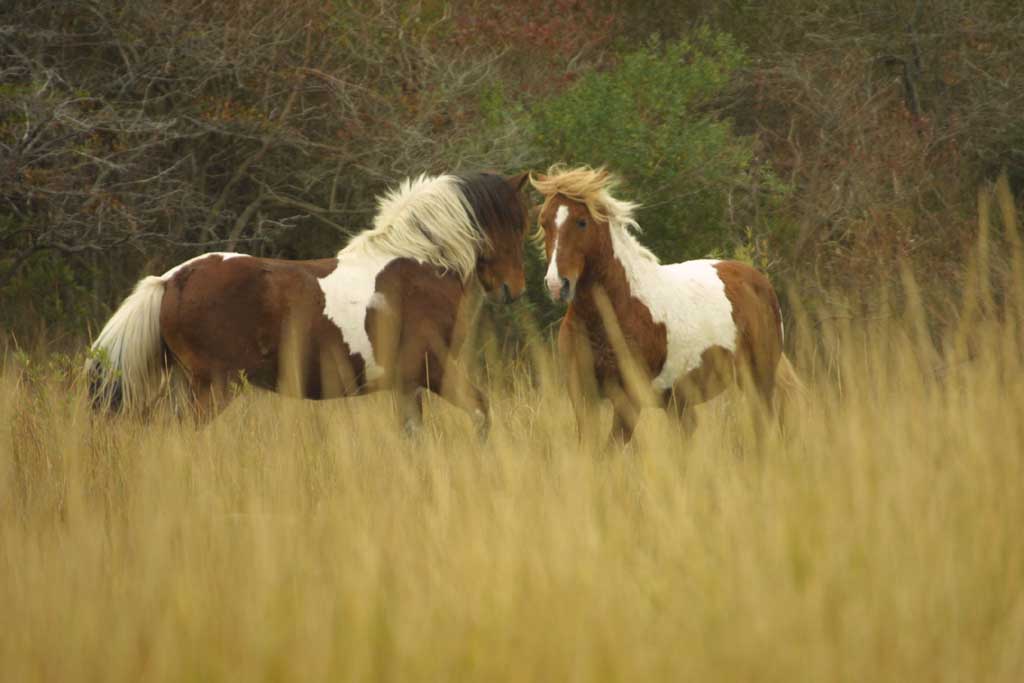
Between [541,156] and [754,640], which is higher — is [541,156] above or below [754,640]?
above

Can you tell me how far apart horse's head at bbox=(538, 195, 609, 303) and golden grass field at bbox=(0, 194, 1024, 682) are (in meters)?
1.25

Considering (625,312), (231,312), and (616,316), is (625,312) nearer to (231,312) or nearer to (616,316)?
(616,316)

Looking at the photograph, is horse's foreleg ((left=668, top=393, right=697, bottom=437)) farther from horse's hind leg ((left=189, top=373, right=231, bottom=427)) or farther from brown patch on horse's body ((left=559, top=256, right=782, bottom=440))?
horse's hind leg ((left=189, top=373, right=231, bottom=427))

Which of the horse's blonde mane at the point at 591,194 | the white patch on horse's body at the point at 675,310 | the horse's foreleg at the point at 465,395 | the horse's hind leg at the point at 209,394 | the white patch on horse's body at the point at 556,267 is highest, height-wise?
the horse's blonde mane at the point at 591,194

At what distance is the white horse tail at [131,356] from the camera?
5707mm

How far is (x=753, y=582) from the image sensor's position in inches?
106

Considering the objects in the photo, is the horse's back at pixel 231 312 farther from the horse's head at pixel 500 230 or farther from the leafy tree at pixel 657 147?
the leafy tree at pixel 657 147

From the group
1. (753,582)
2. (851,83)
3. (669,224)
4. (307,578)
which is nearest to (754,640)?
(753,582)

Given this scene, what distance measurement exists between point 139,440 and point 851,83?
1040 centimetres

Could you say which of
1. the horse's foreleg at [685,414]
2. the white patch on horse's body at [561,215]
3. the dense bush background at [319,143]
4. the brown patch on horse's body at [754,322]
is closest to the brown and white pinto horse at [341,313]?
the horse's foreleg at [685,414]

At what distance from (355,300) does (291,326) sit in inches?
15.9

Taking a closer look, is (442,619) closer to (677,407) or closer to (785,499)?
(785,499)

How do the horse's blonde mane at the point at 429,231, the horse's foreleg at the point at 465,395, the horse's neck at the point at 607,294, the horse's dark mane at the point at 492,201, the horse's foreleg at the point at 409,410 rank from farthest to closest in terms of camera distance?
the horse's dark mane at the point at 492,201 → the horse's blonde mane at the point at 429,231 → the horse's foreleg at the point at 409,410 → the horse's foreleg at the point at 465,395 → the horse's neck at the point at 607,294

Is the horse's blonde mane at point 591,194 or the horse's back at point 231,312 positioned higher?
the horse's blonde mane at point 591,194
